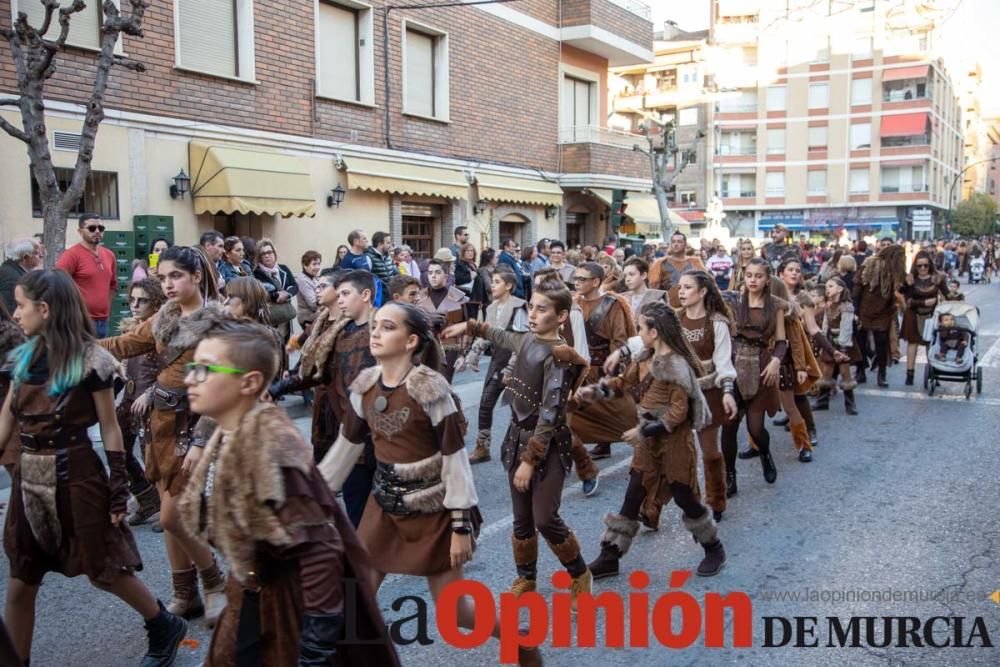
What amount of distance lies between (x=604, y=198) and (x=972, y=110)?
81.4m

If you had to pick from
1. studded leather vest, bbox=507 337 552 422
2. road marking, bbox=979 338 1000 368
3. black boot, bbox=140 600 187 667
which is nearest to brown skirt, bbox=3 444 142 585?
black boot, bbox=140 600 187 667

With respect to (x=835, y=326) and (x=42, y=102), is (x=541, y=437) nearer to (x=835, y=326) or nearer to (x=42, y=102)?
(x=42, y=102)

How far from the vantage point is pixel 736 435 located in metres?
6.68

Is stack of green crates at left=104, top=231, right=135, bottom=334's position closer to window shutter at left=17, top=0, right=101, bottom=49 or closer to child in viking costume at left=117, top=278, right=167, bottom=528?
window shutter at left=17, top=0, right=101, bottom=49

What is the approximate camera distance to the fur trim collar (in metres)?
4.96

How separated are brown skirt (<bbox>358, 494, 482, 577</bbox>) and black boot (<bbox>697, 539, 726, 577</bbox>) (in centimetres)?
205

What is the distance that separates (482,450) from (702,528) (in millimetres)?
2970

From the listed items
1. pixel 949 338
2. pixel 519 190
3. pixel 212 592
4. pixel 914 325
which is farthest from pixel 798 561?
pixel 519 190

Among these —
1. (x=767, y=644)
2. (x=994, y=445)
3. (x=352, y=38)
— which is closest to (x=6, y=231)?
(x=352, y=38)

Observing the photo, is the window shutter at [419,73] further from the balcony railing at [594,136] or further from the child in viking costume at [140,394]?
the child in viking costume at [140,394]

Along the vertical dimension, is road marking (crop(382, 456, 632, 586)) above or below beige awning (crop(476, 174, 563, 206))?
below

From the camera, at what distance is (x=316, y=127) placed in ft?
48.9

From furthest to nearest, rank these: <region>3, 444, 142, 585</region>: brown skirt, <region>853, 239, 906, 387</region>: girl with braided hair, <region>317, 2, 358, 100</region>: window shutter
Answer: <region>317, 2, 358, 100</region>: window shutter → <region>853, 239, 906, 387</region>: girl with braided hair → <region>3, 444, 142, 585</region>: brown skirt

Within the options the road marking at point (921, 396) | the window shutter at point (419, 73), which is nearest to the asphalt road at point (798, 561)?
the road marking at point (921, 396)
